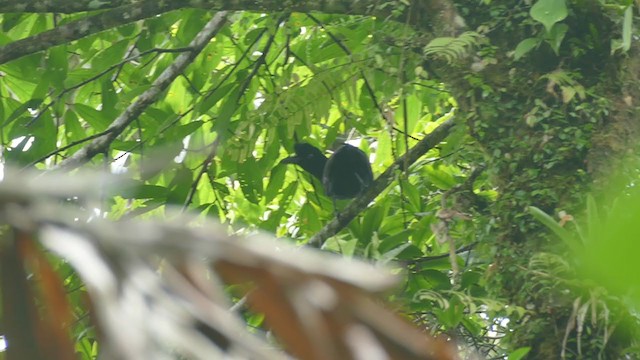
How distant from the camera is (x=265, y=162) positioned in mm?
4262

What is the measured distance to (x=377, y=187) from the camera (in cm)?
419

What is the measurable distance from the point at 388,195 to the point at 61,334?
12.3ft

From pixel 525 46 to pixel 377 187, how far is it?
4.79ft

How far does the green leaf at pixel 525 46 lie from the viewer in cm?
281

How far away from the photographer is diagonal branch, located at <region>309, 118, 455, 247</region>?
390 cm

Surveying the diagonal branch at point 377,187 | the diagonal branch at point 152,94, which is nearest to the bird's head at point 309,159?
the diagonal branch at point 377,187

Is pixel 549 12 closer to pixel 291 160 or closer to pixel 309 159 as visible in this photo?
pixel 291 160

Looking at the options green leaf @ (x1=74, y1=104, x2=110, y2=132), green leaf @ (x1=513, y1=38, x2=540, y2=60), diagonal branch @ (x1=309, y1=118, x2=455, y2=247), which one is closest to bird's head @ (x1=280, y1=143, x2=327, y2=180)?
diagonal branch @ (x1=309, y1=118, x2=455, y2=247)

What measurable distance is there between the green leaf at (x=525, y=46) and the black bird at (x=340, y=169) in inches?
80.0

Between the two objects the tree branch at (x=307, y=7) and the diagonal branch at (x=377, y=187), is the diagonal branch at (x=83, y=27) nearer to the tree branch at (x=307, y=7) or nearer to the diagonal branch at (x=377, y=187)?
the tree branch at (x=307, y=7)

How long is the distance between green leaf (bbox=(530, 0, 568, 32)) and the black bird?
85.9 inches

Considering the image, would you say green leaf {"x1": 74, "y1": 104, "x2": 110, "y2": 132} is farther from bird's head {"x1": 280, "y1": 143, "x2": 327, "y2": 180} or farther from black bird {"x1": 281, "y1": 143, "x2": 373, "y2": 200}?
black bird {"x1": 281, "y1": 143, "x2": 373, "y2": 200}

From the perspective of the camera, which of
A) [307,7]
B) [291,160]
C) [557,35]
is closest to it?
[557,35]

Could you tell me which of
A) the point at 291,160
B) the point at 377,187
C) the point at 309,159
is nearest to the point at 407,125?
the point at 377,187
